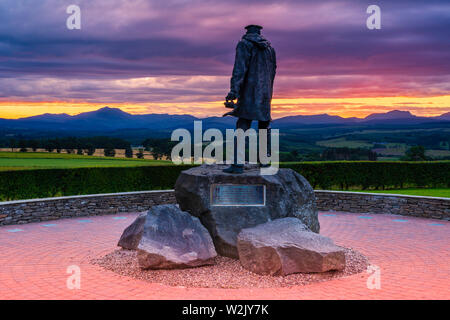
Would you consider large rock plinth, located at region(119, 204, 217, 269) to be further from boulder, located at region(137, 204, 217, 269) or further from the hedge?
the hedge

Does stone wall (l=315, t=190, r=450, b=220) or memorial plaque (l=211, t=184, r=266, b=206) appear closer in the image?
memorial plaque (l=211, t=184, r=266, b=206)

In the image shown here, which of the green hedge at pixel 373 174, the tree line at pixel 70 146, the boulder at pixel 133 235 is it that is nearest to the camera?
the boulder at pixel 133 235

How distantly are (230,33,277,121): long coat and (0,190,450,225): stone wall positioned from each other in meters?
6.24

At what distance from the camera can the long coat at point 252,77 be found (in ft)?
29.0

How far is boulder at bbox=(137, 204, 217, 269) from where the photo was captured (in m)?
7.37

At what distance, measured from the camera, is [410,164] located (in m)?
18.8

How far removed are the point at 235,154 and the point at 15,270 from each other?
424cm
